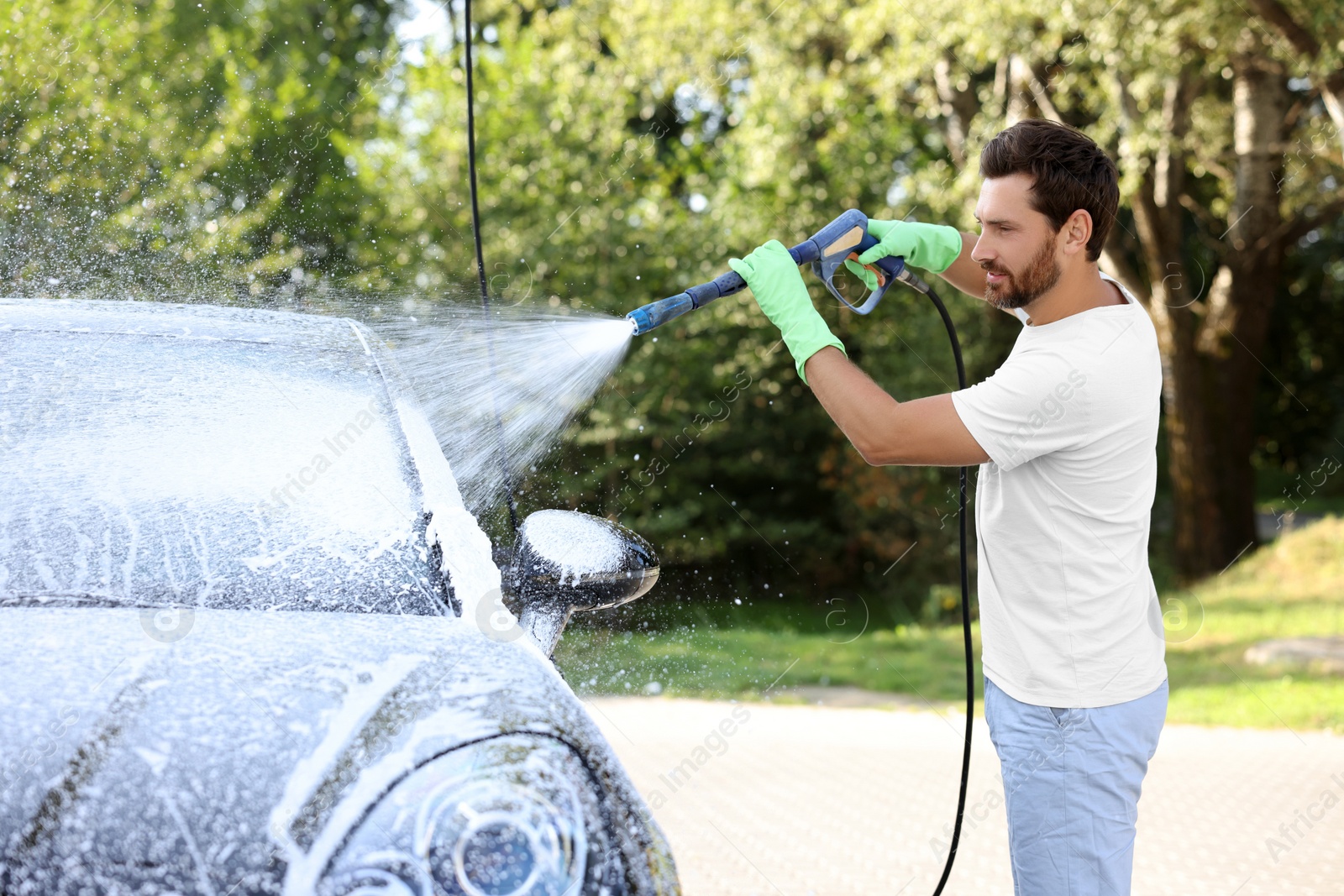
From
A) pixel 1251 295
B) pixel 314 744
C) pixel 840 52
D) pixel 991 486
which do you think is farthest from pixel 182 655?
pixel 1251 295

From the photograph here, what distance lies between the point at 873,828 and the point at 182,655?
132 inches

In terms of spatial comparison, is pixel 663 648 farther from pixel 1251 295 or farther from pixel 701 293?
pixel 1251 295

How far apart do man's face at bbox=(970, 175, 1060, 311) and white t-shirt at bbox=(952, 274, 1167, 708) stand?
0.30 ft

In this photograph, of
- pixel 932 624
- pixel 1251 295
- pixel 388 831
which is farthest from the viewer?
pixel 1251 295

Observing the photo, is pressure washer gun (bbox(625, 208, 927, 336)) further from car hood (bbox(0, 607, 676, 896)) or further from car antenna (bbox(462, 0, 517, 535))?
car hood (bbox(0, 607, 676, 896))

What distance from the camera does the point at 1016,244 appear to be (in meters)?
2.04

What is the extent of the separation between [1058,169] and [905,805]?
3.31m

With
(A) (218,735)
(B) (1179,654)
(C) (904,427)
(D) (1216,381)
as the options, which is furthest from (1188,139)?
(A) (218,735)

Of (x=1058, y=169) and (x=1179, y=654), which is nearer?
(x=1058, y=169)

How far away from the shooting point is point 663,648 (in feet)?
17.2

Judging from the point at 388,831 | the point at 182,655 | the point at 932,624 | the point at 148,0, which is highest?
the point at 148,0

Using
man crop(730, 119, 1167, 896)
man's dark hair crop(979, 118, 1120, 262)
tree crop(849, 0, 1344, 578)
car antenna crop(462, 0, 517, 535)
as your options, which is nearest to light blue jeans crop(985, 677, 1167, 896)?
man crop(730, 119, 1167, 896)

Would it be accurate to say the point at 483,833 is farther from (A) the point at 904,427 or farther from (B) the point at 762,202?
(B) the point at 762,202

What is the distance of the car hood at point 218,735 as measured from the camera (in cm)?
124
